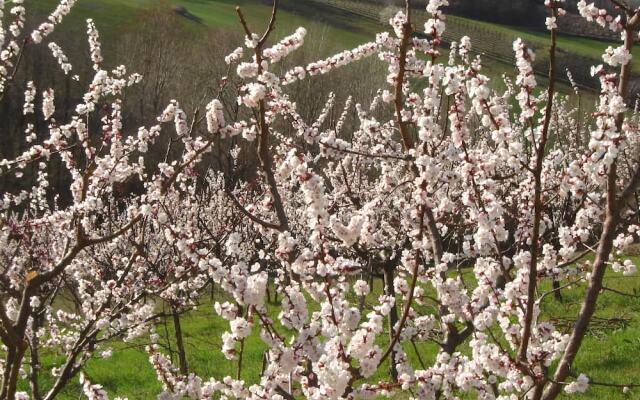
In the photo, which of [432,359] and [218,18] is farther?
[218,18]

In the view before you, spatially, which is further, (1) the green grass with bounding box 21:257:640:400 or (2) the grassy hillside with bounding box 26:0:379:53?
(2) the grassy hillside with bounding box 26:0:379:53

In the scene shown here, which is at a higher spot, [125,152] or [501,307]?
[125,152]

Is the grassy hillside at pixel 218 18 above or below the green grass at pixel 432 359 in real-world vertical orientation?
above

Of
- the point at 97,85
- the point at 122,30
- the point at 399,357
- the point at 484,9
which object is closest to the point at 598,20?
the point at 399,357

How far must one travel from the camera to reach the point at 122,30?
49.5 m

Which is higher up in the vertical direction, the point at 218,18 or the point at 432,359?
the point at 218,18

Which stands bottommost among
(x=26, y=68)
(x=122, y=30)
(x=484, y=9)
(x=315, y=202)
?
(x=315, y=202)

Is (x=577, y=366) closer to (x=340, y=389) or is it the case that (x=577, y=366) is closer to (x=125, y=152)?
(x=125, y=152)

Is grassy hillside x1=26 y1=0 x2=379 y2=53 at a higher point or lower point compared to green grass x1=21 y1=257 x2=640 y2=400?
higher

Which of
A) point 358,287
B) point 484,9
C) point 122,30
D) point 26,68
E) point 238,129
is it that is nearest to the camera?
point 358,287

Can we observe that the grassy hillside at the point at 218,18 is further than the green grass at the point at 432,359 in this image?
Yes

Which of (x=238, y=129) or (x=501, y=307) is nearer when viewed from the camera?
(x=501, y=307)

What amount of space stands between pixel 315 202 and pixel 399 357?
1.33m

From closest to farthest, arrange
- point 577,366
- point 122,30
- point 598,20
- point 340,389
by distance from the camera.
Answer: point 340,389, point 598,20, point 577,366, point 122,30
